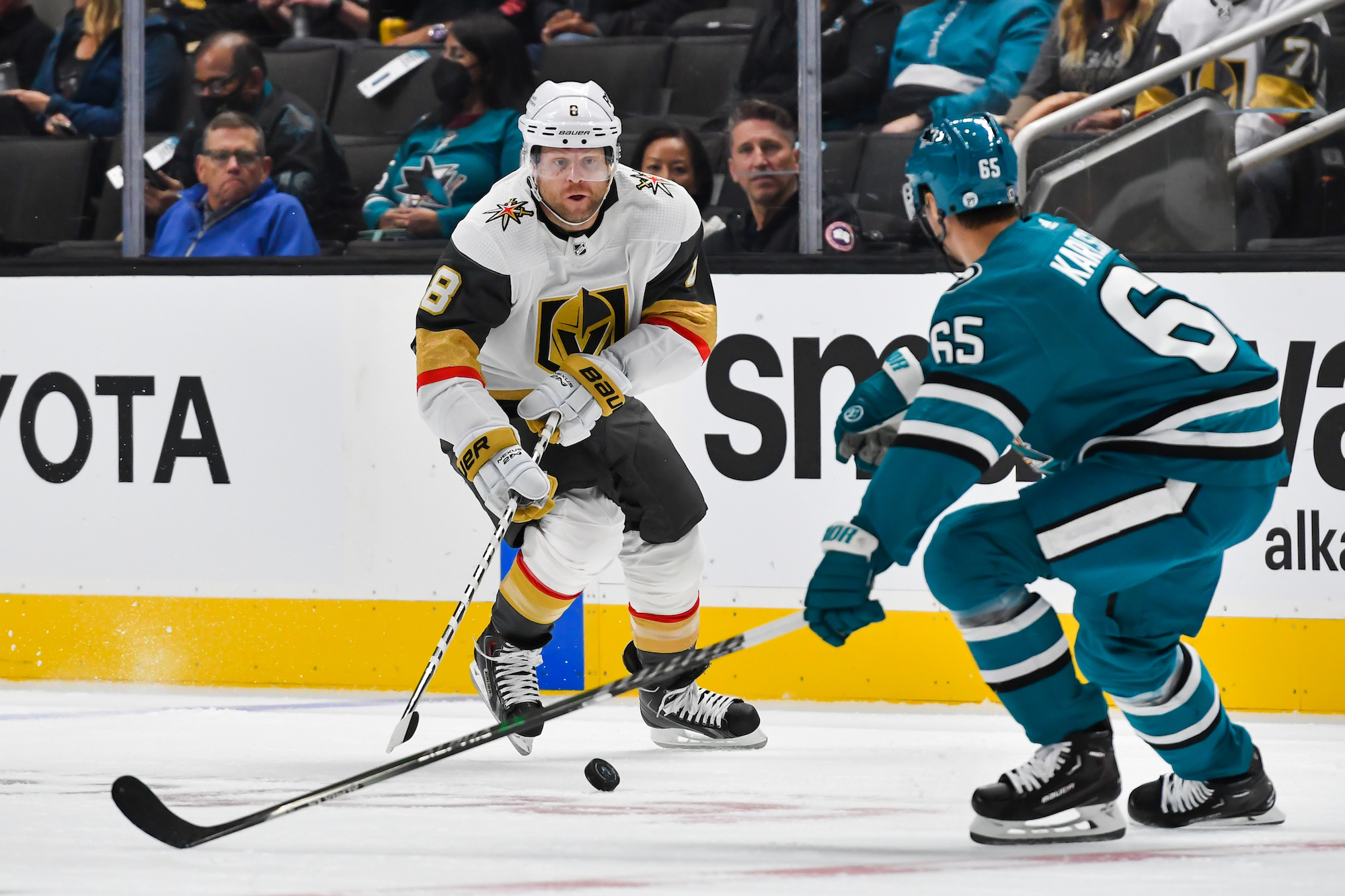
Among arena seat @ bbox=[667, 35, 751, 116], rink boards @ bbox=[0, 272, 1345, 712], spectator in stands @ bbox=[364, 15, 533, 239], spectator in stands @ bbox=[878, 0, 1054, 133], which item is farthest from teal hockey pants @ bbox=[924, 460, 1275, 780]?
spectator in stands @ bbox=[364, 15, 533, 239]

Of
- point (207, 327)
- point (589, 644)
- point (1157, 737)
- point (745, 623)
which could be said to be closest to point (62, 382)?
point (207, 327)

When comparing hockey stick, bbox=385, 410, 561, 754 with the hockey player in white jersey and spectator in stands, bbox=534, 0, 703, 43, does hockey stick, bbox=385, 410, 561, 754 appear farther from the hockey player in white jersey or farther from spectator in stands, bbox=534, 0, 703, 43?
spectator in stands, bbox=534, 0, 703, 43

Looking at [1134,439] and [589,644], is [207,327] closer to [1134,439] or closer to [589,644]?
[589,644]

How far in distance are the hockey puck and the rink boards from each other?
100 cm

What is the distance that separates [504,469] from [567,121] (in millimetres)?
652

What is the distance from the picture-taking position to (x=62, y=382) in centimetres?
406

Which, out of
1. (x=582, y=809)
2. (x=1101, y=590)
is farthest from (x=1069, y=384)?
(x=582, y=809)

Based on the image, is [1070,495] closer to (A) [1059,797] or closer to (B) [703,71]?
(A) [1059,797]

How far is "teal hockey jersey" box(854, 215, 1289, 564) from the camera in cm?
214

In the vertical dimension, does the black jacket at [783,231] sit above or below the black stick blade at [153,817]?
above

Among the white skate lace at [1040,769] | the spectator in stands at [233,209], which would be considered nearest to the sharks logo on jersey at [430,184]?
the spectator in stands at [233,209]

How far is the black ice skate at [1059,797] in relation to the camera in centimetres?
228

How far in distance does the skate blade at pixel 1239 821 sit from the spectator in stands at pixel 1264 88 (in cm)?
153

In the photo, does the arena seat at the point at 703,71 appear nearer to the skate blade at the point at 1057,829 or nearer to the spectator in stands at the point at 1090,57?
the spectator in stands at the point at 1090,57
